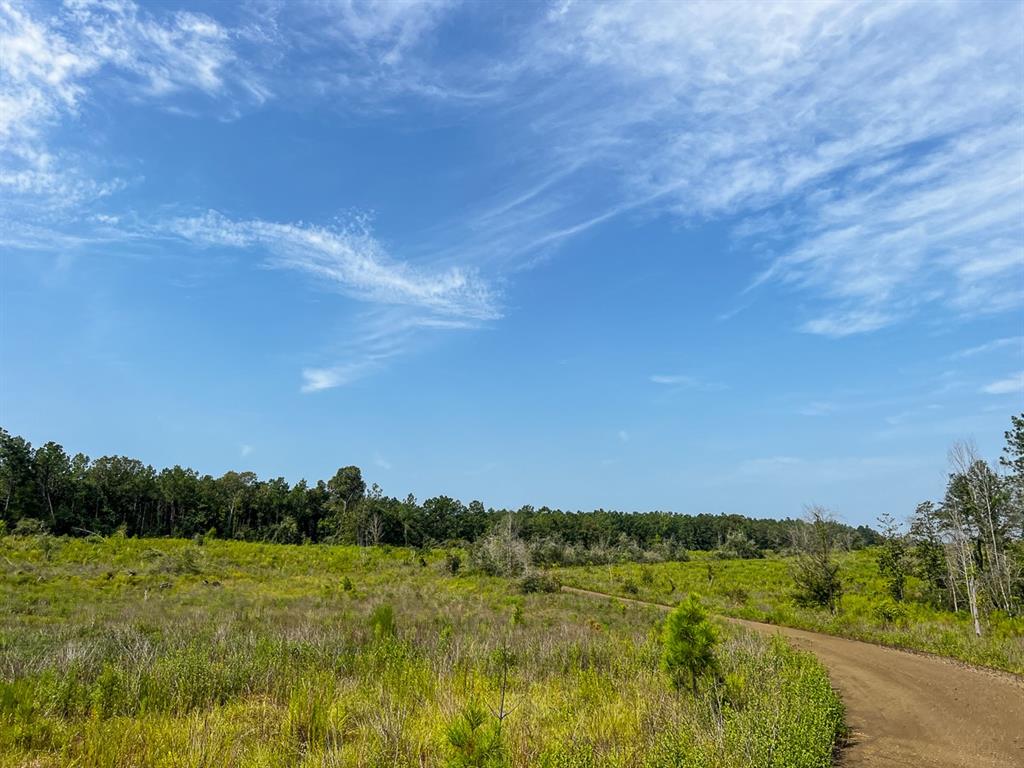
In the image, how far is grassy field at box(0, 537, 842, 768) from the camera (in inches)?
260

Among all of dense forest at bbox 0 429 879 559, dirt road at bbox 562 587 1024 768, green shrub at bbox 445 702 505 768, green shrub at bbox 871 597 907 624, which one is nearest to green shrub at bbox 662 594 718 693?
dirt road at bbox 562 587 1024 768

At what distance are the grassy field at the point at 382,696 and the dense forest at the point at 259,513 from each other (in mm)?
43143

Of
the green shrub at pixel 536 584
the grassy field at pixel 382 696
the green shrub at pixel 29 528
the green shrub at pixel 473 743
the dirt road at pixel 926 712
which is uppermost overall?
the green shrub at pixel 29 528

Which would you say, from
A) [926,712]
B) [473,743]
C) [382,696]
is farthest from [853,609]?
[473,743]

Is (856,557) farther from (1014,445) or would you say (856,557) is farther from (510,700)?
(510,700)

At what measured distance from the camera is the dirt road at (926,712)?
842 cm

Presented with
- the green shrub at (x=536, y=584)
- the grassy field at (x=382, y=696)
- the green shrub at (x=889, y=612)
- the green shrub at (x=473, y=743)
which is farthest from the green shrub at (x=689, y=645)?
the green shrub at (x=536, y=584)

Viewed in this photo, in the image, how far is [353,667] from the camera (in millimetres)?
11258

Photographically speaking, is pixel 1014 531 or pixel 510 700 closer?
pixel 510 700

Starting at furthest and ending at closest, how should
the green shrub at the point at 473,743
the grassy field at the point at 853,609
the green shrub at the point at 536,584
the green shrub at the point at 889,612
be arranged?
the green shrub at the point at 536,584, the green shrub at the point at 889,612, the grassy field at the point at 853,609, the green shrub at the point at 473,743

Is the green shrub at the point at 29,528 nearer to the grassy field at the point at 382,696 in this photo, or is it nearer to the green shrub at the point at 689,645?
the grassy field at the point at 382,696

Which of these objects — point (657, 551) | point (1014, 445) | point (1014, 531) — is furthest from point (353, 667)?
point (657, 551)

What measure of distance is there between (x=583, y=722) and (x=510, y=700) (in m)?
1.54

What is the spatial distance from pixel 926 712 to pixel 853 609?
18.1 m
